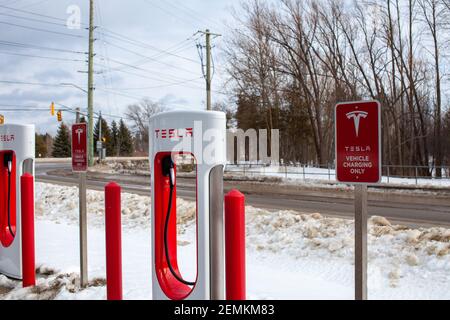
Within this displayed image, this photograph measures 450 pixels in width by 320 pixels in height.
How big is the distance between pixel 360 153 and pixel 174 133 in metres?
1.67

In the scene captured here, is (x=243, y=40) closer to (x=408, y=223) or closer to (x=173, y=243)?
(x=408, y=223)

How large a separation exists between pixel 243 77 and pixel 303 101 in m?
6.02

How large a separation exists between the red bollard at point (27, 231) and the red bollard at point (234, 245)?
3142 mm

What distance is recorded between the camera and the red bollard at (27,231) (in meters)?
5.39

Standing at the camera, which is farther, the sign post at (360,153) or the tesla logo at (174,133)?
the tesla logo at (174,133)

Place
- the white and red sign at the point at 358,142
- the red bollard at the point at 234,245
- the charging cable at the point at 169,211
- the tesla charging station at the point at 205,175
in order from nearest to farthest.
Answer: the white and red sign at the point at 358,142 < the red bollard at the point at 234,245 < the tesla charging station at the point at 205,175 < the charging cable at the point at 169,211

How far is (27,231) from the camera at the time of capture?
214 inches

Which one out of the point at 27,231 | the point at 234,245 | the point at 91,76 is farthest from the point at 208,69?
the point at 234,245

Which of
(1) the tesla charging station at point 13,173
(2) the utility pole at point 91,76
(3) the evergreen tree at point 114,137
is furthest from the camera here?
(3) the evergreen tree at point 114,137

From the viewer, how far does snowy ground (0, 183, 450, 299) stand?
4914 mm

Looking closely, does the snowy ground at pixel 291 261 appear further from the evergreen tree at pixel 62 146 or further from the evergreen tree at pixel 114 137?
the evergreen tree at pixel 114 137

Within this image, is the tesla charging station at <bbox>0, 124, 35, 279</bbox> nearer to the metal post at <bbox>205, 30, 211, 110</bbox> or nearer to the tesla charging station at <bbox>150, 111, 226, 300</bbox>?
the tesla charging station at <bbox>150, 111, 226, 300</bbox>

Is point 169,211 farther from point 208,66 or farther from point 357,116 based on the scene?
point 208,66

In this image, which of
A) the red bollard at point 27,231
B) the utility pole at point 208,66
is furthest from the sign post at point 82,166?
Answer: the utility pole at point 208,66
